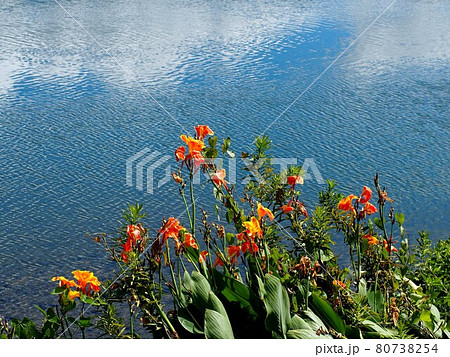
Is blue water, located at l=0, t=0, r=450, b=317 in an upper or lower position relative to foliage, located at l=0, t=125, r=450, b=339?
lower

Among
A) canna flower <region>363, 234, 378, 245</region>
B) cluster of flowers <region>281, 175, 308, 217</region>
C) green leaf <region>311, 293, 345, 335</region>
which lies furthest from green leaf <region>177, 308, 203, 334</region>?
canna flower <region>363, 234, 378, 245</region>

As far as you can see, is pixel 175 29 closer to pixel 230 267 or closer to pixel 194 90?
pixel 194 90

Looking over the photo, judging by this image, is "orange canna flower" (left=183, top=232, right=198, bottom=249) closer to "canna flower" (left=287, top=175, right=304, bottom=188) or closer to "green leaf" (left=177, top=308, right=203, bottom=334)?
"green leaf" (left=177, top=308, right=203, bottom=334)

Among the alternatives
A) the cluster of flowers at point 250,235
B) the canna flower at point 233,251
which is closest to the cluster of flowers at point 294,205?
the cluster of flowers at point 250,235

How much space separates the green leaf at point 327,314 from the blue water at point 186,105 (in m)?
1.93

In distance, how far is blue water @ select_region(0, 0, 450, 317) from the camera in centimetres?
445

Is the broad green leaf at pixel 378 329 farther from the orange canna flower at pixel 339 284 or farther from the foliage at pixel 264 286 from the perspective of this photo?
the orange canna flower at pixel 339 284

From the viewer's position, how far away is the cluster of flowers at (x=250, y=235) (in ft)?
7.32

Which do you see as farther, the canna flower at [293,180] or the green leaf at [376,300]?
the canna flower at [293,180]

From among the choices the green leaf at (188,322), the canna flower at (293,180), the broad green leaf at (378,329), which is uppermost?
the canna flower at (293,180)

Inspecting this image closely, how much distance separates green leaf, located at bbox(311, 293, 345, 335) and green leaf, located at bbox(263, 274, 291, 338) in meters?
0.15

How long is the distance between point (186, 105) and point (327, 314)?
419 cm

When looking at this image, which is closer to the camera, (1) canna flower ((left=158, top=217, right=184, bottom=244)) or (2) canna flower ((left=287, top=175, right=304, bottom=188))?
(1) canna flower ((left=158, top=217, right=184, bottom=244))
